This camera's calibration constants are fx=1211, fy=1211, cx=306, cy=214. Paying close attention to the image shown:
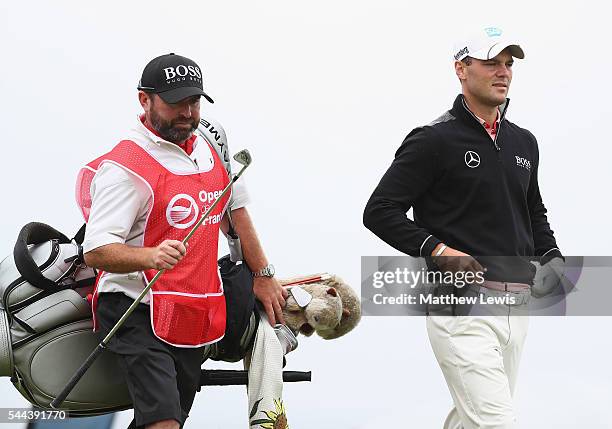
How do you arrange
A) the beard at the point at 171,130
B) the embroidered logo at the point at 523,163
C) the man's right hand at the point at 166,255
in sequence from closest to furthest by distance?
the man's right hand at the point at 166,255 → the beard at the point at 171,130 → the embroidered logo at the point at 523,163

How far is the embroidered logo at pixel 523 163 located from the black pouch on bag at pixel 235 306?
781mm

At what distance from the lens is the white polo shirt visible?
2.78m

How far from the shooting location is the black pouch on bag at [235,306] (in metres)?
3.14

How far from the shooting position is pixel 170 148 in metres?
2.94

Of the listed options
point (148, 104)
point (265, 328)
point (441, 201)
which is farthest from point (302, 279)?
point (148, 104)

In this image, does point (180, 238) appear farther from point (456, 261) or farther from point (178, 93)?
point (456, 261)

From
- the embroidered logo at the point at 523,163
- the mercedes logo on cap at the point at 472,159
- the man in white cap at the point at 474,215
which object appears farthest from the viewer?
the embroidered logo at the point at 523,163

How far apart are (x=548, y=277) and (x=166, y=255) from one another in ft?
3.78

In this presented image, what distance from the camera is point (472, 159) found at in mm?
3145

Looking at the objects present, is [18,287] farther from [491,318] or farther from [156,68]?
[491,318]

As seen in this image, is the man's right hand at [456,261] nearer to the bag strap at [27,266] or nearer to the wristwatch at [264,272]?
the wristwatch at [264,272]

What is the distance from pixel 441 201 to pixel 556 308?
63 cm

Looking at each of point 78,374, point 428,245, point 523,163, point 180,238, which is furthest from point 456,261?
point 78,374

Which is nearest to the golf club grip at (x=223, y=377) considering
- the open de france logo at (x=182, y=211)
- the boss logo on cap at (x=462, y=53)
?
the open de france logo at (x=182, y=211)
